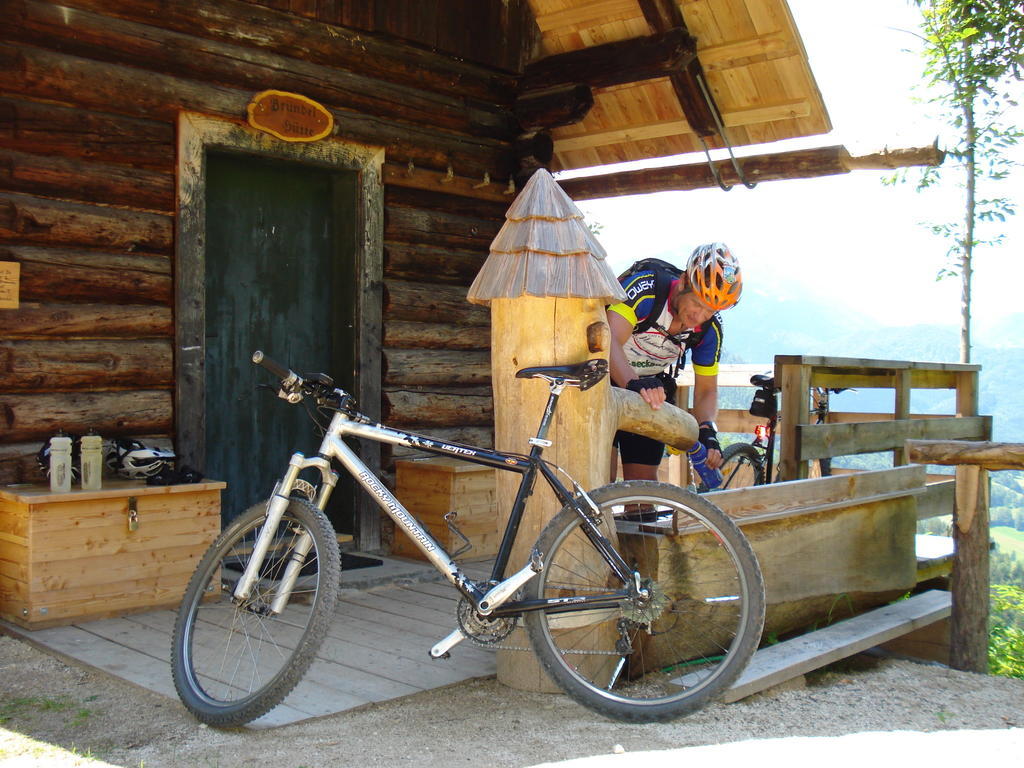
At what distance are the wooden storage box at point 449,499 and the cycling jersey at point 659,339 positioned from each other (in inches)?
71.3

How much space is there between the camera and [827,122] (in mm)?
6734

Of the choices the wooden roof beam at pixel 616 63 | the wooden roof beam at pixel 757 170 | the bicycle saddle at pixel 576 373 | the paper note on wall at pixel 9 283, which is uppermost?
the wooden roof beam at pixel 616 63

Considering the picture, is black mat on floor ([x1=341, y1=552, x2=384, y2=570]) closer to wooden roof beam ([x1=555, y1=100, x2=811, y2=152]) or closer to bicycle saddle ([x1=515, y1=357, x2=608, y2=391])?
bicycle saddle ([x1=515, y1=357, x2=608, y2=391])

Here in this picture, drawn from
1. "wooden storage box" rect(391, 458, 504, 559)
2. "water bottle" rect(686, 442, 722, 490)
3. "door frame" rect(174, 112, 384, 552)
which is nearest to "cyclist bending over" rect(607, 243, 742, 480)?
"water bottle" rect(686, 442, 722, 490)

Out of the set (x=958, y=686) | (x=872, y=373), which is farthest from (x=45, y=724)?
(x=872, y=373)

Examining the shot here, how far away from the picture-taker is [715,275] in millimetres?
4402

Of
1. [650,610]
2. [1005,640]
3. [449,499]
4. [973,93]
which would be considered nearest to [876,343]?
[973,93]

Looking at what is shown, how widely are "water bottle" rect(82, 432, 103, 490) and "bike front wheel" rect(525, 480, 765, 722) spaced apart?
253 cm

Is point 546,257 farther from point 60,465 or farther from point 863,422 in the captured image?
point 863,422

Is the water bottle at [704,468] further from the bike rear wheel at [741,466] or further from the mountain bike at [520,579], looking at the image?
the mountain bike at [520,579]

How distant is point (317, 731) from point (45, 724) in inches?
39.3

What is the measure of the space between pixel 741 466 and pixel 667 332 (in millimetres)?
2492

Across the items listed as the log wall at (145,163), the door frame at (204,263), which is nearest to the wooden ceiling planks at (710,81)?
the log wall at (145,163)

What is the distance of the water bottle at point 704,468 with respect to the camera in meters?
5.29
